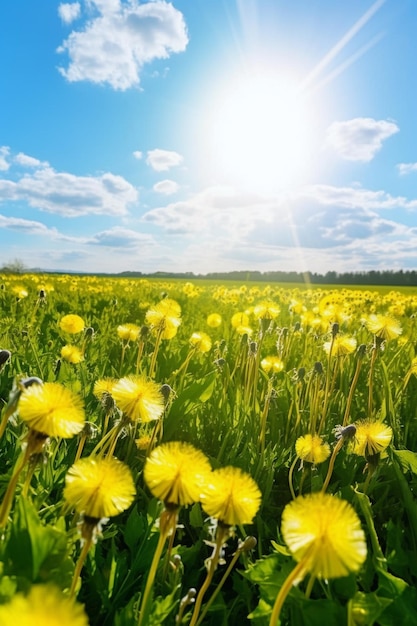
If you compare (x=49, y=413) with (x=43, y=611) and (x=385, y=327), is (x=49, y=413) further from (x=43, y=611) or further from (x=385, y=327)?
(x=385, y=327)

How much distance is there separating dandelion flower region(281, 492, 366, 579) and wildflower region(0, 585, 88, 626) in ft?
0.85

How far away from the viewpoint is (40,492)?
1.42 m

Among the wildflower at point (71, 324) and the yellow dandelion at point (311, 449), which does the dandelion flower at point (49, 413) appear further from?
the wildflower at point (71, 324)

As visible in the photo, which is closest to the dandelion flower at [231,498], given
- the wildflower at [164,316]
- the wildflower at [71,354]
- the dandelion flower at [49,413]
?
the dandelion flower at [49,413]

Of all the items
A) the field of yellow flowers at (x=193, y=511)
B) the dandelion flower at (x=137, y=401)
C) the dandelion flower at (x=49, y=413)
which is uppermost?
the dandelion flower at (x=49, y=413)

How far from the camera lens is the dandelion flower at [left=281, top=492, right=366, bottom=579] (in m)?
0.59

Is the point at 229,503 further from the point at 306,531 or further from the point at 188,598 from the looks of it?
the point at 188,598

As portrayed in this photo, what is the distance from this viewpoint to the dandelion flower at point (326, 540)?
0.59 m

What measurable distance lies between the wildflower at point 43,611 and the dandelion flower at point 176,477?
0.79 ft

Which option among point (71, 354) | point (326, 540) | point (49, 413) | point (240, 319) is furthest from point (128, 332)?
point (326, 540)

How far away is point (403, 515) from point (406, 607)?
0.81 m

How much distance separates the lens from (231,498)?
2.47ft

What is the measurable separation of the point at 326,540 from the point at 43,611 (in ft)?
1.08

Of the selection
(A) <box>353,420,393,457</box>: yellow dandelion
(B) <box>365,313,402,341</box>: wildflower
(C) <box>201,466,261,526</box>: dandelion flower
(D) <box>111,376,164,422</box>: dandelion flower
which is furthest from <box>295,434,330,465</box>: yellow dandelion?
(C) <box>201,466,261,526</box>: dandelion flower
